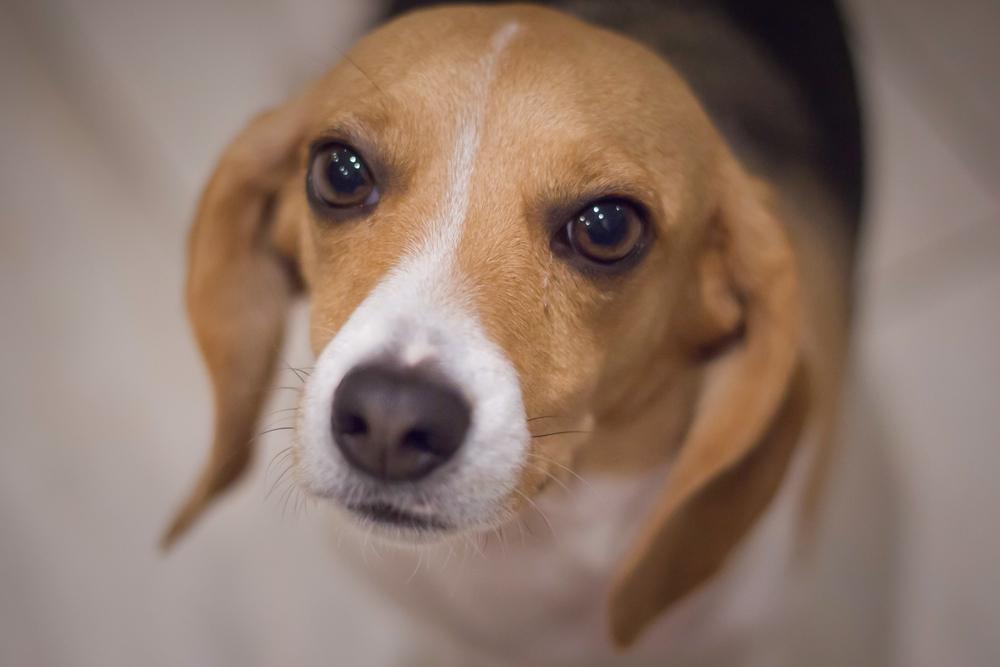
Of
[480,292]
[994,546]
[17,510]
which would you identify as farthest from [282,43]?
[994,546]

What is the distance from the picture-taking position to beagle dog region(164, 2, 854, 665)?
0.97m

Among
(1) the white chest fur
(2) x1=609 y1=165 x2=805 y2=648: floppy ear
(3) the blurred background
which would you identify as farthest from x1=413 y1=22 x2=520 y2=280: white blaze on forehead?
(3) the blurred background

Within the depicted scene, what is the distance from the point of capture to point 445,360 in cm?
91

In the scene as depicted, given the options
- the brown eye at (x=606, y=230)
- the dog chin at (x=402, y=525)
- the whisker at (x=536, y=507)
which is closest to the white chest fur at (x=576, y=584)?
the whisker at (x=536, y=507)

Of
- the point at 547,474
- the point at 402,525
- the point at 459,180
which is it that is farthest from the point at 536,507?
the point at 459,180

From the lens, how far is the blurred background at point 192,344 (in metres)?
1.89

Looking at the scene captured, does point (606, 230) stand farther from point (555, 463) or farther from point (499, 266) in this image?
point (555, 463)

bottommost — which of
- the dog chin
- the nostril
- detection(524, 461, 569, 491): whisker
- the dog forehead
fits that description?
the dog chin

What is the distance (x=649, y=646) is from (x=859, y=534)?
0.83m

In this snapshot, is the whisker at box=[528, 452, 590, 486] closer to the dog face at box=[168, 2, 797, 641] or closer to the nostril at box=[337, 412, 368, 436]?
the dog face at box=[168, 2, 797, 641]

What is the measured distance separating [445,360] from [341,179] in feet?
1.11

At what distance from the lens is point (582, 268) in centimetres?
108

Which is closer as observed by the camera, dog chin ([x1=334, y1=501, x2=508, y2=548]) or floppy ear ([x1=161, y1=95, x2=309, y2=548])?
dog chin ([x1=334, y1=501, x2=508, y2=548])

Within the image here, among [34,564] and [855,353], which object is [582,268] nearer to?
[855,353]
